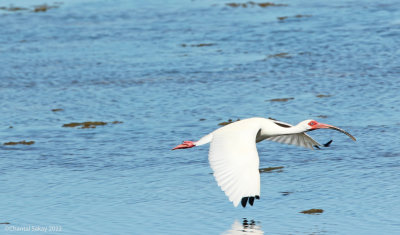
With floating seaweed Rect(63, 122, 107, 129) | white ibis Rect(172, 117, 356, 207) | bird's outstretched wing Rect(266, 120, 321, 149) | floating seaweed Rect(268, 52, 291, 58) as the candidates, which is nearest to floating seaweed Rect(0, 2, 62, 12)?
floating seaweed Rect(268, 52, 291, 58)

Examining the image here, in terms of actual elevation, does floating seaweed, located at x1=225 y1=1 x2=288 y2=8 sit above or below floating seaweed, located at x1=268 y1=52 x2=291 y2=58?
above

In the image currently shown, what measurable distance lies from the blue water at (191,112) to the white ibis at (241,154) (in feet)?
1.35

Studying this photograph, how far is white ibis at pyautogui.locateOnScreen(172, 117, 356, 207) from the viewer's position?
9.12 metres

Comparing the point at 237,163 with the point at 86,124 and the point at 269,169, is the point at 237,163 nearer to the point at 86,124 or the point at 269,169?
the point at 269,169

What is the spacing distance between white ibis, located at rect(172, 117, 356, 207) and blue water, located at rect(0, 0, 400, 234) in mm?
412

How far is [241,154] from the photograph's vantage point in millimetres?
9633

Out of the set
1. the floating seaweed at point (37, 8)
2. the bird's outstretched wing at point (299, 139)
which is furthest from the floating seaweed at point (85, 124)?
the floating seaweed at point (37, 8)

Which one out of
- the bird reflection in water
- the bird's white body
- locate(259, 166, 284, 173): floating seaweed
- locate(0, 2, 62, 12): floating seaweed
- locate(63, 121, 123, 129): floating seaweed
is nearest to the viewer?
the bird reflection in water

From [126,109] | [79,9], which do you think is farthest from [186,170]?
[79,9]

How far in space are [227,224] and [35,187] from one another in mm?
3136

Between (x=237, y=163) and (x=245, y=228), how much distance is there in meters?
0.70

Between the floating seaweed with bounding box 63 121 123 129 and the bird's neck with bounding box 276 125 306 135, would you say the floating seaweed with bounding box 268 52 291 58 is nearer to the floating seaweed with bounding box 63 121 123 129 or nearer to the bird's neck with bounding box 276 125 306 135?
the floating seaweed with bounding box 63 121 123 129

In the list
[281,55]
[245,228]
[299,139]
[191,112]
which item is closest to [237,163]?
[245,228]

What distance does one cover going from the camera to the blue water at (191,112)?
9914 mm
